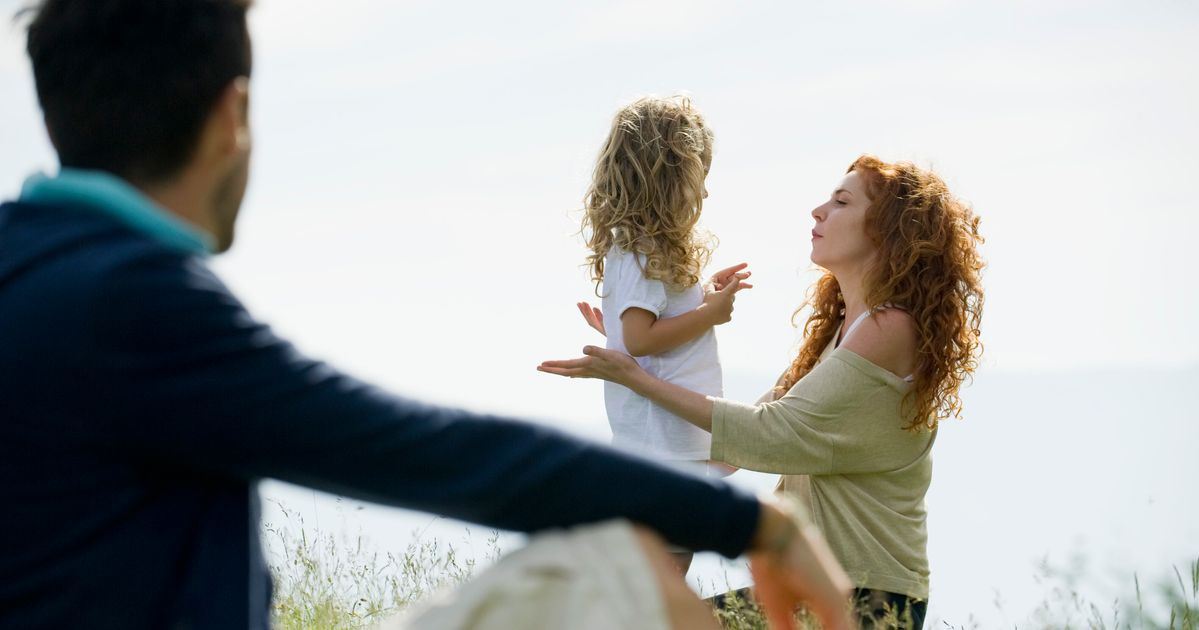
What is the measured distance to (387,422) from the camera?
1525 millimetres

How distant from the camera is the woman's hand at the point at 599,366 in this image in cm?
442

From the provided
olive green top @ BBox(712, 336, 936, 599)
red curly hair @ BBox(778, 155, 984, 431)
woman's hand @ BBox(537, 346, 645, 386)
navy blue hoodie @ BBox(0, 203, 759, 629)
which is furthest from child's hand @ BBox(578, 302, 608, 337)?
navy blue hoodie @ BBox(0, 203, 759, 629)

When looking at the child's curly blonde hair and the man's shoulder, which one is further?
the child's curly blonde hair

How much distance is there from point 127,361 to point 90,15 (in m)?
0.52

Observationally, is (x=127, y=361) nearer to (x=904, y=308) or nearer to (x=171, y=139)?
(x=171, y=139)

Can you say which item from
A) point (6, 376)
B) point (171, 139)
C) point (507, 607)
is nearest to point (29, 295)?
point (6, 376)

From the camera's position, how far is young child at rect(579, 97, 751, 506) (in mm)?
4652

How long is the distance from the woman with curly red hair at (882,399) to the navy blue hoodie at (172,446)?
8.43 ft

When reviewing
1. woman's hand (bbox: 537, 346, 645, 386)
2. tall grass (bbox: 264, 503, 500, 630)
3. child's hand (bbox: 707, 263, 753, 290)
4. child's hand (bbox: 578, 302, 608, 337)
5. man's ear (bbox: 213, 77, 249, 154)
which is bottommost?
tall grass (bbox: 264, 503, 500, 630)

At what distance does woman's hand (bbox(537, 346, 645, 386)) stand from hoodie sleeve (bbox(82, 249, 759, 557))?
2.76 m

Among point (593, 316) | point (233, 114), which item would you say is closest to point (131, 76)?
point (233, 114)

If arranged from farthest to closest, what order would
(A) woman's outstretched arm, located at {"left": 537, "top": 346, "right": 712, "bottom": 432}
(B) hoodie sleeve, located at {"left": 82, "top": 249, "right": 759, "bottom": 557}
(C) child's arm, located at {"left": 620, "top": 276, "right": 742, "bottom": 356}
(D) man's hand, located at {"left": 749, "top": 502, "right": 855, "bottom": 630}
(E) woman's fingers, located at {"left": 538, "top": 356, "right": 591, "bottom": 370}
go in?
(C) child's arm, located at {"left": 620, "top": 276, "right": 742, "bottom": 356} → (E) woman's fingers, located at {"left": 538, "top": 356, "right": 591, "bottom": 370} → (A) woman's outstretched arm, located at {"left": 537, "top": 346, "right": 712, "bottom": 432} → (D) man's hand, located at {"left": 749, "top": 502, "right": 855, "bottom": 630} → (B) hoodie sleeve, located at {"left": 82, "top": 249, "right": 759, "bottom": 557}

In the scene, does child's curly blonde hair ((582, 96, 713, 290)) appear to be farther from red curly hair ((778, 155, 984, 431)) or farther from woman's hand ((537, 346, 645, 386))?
red curly hair ((778, 155, 984, 431))

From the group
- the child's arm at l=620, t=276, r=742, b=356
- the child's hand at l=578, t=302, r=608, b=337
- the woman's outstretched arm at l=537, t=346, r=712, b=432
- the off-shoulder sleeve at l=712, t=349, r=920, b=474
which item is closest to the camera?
the off-shoulder sleeve at l=712, t=349, r=920, b=474
